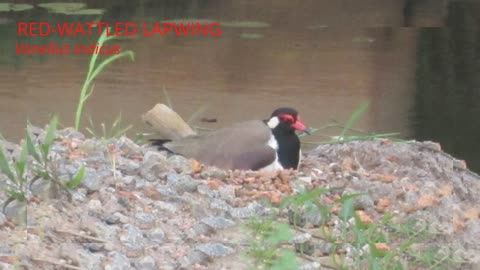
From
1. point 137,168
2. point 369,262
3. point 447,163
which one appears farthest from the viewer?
point 447,163

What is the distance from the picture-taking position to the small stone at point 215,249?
3.16m

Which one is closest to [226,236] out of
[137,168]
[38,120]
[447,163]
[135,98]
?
[137,168]

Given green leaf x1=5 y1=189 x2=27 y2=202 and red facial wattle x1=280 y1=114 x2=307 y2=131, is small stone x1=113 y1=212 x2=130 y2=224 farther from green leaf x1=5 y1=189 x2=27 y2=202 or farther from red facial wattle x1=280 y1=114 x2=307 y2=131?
red facial wattle x1=280 y1=114 x2=307 y2=131

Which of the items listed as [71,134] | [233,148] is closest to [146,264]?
[71,134]

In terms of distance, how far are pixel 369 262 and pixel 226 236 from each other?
17.2 inches

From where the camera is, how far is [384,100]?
310 inches

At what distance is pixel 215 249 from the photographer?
318 cm

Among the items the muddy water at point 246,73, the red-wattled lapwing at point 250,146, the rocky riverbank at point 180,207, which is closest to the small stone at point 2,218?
the rocky riverbank at point 180,207

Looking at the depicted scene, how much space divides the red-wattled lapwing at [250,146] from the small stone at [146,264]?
1700 millimetres

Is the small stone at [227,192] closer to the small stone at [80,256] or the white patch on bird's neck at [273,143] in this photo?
the small stone at [80,256]

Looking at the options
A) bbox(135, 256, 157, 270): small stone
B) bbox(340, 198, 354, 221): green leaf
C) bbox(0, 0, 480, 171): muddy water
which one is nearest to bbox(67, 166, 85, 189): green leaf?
bbox(135, 256, 157, 270): small stone

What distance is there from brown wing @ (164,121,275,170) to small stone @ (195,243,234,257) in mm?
1556

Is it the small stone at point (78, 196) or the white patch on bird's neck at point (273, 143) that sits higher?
the small stone at point (78, 196)

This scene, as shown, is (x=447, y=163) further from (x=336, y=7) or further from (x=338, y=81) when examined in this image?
(x=336, y=7)
